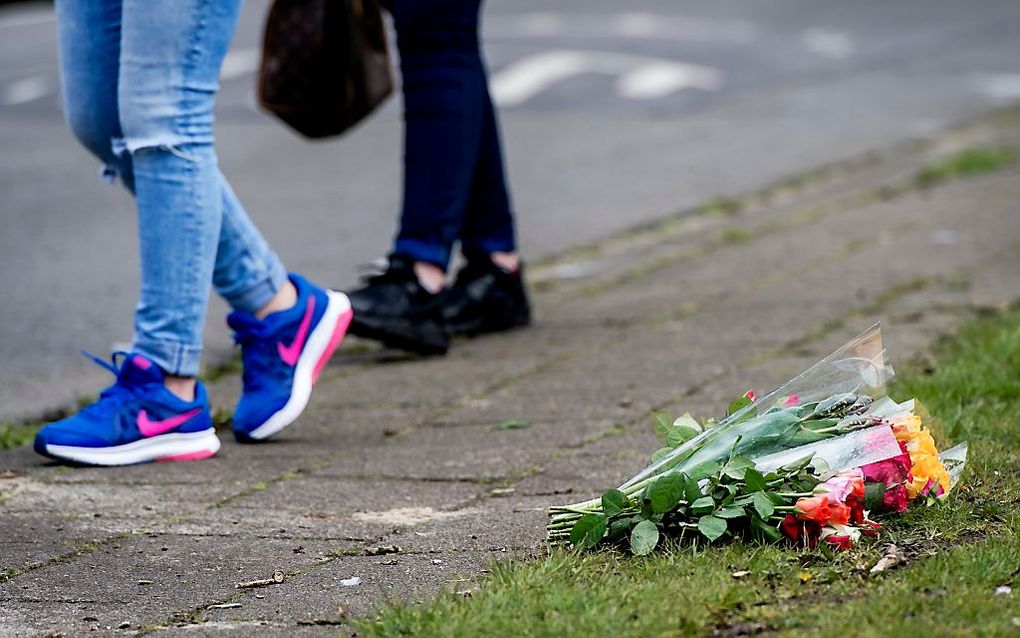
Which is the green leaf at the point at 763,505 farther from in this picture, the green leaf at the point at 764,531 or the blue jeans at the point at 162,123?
the blue jeans at the point at 162,123

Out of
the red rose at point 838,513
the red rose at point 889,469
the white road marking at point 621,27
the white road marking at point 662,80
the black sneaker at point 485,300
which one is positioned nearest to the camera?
the red rose at point 838,513

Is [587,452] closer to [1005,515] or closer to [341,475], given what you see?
[341,475]

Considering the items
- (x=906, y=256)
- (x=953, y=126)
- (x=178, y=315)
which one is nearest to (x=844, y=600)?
(x=178, y=315)

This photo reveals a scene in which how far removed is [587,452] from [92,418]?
35.8 inches

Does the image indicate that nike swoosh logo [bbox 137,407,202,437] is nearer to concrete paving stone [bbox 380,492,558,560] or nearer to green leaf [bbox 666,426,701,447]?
concrete paving stone [bbox 380,492,558,560]

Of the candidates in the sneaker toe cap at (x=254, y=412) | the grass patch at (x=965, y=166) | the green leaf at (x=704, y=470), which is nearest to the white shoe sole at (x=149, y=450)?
the sneaker toe cap at (x=254, y=412)

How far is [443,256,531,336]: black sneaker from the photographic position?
4.29 meters

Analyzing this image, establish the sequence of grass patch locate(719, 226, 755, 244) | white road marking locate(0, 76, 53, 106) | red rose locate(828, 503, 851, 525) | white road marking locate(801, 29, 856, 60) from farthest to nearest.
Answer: white road marking locate(801, 29, 856, 60)
white road marking locate(0, 76, 53, 106)
grass patch locate(719, 226, 755, 244)
red rose locate(828, 503, 851, 525)

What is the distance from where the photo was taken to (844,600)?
76.5 inches

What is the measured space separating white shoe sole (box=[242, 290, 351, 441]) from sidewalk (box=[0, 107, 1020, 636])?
0.15 feet

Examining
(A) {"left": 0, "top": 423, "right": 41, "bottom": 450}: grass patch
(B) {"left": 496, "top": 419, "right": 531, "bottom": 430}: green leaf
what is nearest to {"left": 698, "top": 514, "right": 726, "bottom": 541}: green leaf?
(B) {"left": 496, "top": 419, "right": 531, "bottom": 430}: green leaf

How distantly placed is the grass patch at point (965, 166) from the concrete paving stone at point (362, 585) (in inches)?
183

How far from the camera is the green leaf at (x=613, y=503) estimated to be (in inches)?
85.6

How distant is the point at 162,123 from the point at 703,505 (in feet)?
4.52
